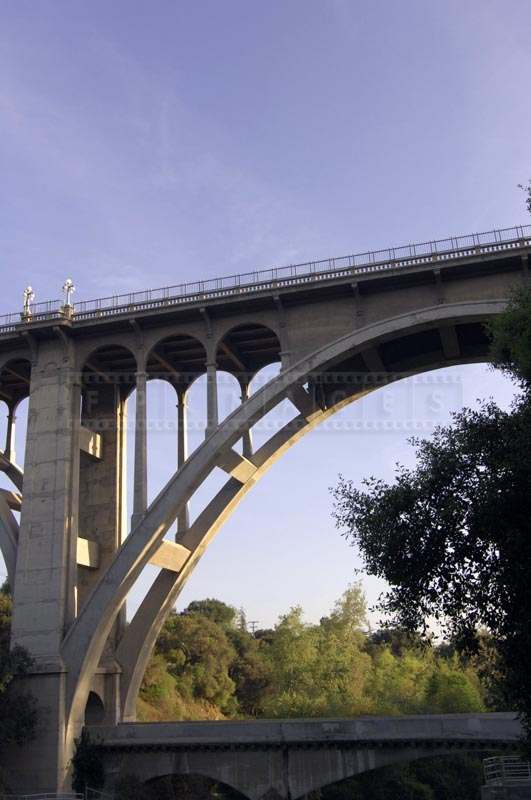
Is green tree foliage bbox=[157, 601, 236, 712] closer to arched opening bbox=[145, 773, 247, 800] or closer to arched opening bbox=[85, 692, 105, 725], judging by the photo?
arched opening bbox=[145, 773, 247, 800]

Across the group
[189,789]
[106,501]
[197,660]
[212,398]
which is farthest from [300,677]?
[212,398]

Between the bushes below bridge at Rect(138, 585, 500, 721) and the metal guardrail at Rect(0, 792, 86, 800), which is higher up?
the bushes below bridge at Rect(138, 585, 500, 721)

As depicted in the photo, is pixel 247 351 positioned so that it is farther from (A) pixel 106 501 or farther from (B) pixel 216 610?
(B) pixel 216 610

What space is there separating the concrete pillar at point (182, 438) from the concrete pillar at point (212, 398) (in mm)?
3178

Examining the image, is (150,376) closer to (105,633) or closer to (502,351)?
(105,633)

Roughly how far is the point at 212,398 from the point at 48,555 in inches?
323

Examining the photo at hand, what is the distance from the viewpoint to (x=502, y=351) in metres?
17.4

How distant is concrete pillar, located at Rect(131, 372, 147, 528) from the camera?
92.3ft

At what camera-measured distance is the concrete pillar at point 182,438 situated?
30.9 meters

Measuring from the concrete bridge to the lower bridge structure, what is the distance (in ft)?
7.63

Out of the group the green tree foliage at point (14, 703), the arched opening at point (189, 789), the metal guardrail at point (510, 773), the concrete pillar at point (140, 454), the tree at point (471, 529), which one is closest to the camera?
the tree at point (471, 529)

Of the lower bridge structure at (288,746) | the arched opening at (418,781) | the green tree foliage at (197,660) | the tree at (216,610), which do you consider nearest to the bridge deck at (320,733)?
the lower bridge structure at (288,746)

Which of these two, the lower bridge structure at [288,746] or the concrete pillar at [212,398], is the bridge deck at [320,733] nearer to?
the lower bridge structure at [288,746]

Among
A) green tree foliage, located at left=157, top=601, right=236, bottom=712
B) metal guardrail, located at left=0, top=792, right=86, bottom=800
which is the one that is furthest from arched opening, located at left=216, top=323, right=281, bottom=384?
green tree foliage, located at left=157, top=601, right=236, bottom=712
